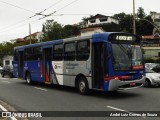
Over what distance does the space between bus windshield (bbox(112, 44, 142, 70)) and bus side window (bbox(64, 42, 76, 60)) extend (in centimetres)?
285

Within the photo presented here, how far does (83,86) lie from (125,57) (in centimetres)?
252

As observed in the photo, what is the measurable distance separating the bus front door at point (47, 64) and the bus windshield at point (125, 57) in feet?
19.0

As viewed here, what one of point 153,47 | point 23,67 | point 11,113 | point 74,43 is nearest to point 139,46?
point 74,43

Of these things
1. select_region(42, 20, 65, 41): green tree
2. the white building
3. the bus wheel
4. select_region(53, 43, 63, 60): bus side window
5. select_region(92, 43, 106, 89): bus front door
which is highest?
the white building

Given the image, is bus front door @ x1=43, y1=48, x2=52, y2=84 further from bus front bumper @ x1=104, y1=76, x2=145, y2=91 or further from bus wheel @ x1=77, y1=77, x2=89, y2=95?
bus front bumper @ x1=104, y1=76, x2=145, y2=91

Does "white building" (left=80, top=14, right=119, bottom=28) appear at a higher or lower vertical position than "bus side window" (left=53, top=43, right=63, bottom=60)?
higher

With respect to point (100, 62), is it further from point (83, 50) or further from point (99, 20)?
point (99, 20)

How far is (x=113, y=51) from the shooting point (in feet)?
46.2

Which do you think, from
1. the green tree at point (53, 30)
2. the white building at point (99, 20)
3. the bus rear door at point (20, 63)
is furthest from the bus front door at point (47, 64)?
the white building at point (99, 20)

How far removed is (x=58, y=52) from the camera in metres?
18.1

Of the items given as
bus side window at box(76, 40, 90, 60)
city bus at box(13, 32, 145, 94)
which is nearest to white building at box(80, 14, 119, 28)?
city bus at box(13, 32, 145, 94)

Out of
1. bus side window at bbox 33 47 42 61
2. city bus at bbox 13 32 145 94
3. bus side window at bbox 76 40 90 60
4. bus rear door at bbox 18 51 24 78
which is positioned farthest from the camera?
bus rear door at bbox 18 51 24 78

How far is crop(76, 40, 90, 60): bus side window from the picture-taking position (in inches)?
598

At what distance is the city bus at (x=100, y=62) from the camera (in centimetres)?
1399
